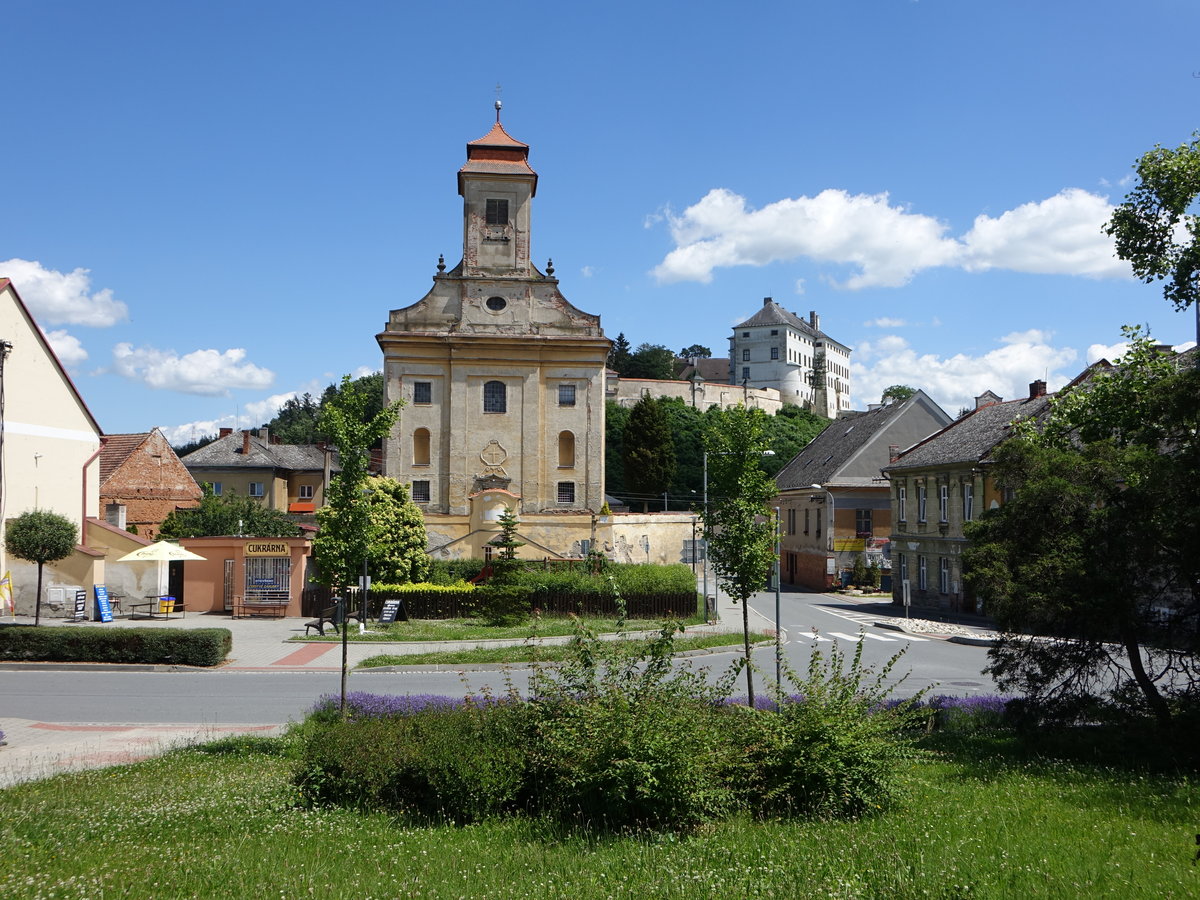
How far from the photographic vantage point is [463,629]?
99.7 ft

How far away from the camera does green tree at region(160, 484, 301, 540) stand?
4978cm

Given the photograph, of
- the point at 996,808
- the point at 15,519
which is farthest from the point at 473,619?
the point at 996,808

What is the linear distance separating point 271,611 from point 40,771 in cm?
2269

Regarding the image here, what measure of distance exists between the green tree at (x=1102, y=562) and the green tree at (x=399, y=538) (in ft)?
85.6

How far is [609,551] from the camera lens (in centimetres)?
4784

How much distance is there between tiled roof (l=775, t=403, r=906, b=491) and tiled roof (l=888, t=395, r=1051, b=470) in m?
10.2

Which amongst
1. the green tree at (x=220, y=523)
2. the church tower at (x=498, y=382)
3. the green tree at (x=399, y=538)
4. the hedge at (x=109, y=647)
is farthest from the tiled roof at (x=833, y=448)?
the hedge at (x=109, y=647)

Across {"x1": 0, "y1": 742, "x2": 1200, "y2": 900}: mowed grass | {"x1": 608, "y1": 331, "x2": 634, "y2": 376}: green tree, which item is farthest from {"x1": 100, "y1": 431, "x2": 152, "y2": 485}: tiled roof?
{"x1": 608, "y1": 331, "x2": 634, "y2": 376}: green tree

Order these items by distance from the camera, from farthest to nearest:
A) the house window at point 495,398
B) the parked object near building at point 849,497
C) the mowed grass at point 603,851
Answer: the parked object near building at point 849,497
the house window at point 495,398
the mowed grass at point 603,851

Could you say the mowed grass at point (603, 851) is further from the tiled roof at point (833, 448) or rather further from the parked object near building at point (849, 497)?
the tiled roof at point (833, 448)

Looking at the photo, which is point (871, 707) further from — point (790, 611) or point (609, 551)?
point (609, 551)

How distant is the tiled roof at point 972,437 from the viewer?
3803 cm

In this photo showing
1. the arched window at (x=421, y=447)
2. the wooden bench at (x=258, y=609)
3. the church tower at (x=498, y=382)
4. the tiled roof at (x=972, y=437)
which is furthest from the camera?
the arched window at (x=421, y=447)

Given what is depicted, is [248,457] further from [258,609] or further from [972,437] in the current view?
[972,437]
